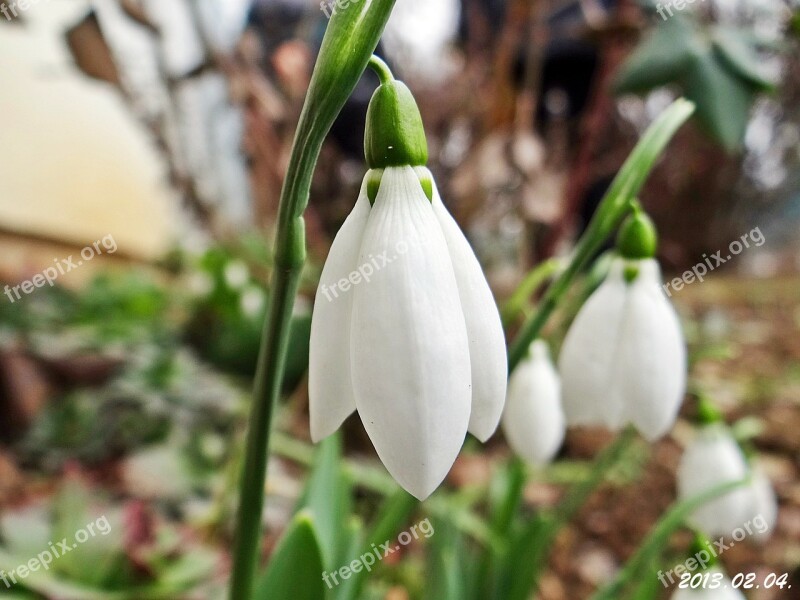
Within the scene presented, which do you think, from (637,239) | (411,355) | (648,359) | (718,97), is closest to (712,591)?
(648,359)

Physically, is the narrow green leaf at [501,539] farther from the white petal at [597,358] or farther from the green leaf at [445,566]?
the white petal at [597,358]

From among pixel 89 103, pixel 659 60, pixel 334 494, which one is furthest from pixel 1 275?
pixel 659 60

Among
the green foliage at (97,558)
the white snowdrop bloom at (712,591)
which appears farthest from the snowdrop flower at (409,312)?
the green foliage at (97,558)

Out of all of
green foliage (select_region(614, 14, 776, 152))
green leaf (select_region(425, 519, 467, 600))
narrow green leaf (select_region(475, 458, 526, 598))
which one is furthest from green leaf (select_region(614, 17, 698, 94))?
green leaf (select_region(425, 519, 467, 600))

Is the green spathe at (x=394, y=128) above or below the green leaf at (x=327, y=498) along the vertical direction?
above

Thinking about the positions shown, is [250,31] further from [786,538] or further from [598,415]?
[786,538]

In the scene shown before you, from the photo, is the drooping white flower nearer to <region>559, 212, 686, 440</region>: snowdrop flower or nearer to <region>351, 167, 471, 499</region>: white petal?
<region>351, 167, 471, 499</region>: white petal

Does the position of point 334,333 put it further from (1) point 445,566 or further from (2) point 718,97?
(2) point 718,97
